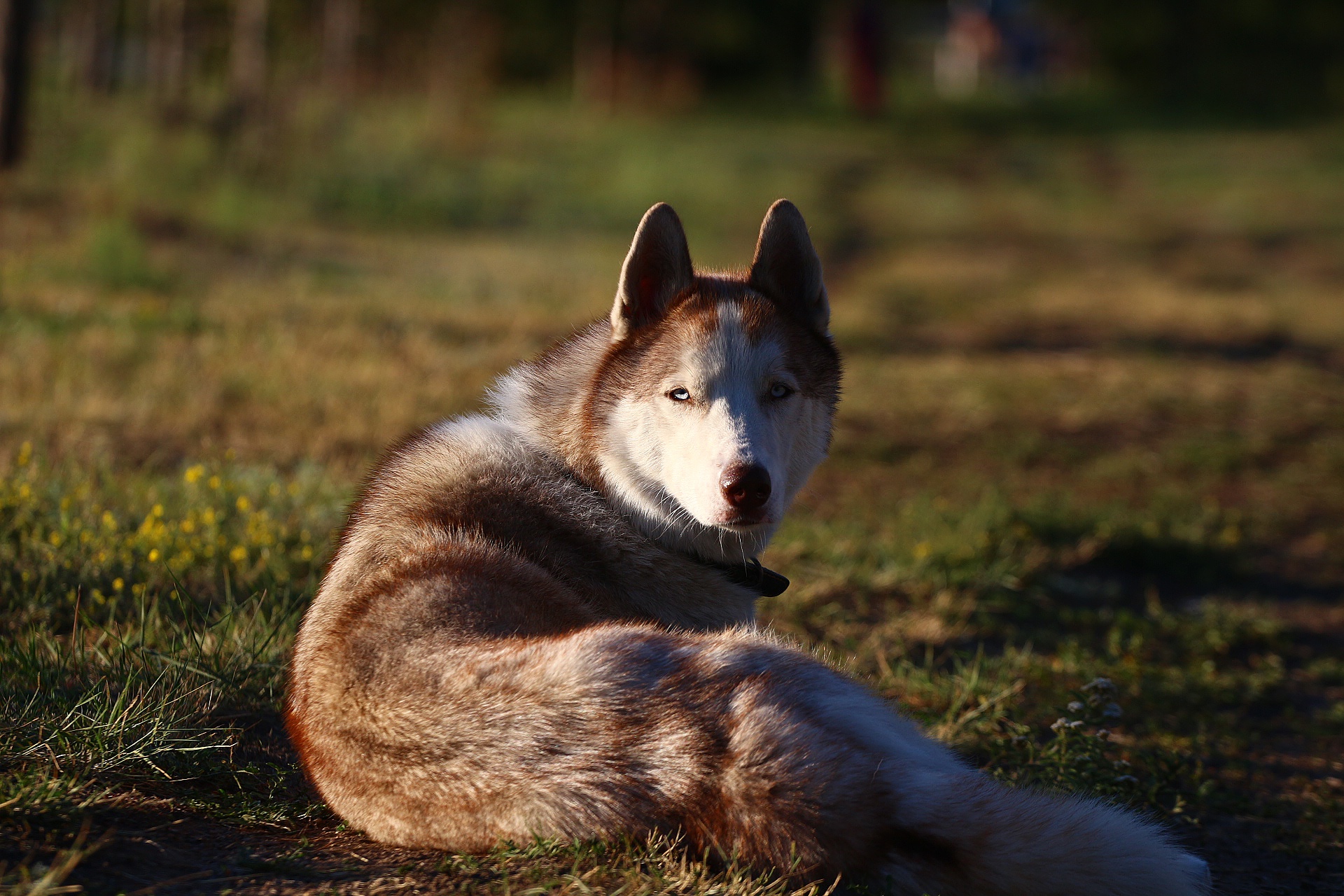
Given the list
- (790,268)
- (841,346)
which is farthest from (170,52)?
(790,268)

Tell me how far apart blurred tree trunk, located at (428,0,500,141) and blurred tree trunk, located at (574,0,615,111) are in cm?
585

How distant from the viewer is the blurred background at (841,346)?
4305 millimetres

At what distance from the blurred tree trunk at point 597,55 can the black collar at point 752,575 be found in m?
28.6

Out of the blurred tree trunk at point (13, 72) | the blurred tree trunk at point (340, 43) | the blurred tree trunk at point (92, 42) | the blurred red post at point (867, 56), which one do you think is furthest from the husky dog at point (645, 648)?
the blurred red post at point (867, 56)

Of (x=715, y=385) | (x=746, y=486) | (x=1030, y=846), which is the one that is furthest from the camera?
(x=715, y=385)

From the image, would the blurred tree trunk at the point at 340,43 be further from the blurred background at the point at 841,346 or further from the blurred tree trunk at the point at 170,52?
the blurred tree trunk at the point at 170,52

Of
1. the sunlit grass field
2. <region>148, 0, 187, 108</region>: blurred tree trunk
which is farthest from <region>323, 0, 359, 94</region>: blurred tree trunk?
the sunlit grass field

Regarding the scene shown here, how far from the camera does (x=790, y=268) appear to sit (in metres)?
3.89

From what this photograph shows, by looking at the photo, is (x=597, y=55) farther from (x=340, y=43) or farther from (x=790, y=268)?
(x=790, y=268)

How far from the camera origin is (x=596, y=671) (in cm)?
258

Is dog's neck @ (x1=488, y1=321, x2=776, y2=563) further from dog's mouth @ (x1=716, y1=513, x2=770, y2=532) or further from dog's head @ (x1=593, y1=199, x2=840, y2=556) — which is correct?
dog's mouth @ (x1=716, y1=513, x2=770, y2=532)

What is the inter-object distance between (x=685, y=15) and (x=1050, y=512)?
92.9 feet

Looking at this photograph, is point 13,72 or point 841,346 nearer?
point 841,346

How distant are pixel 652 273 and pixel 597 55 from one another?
29.4m
